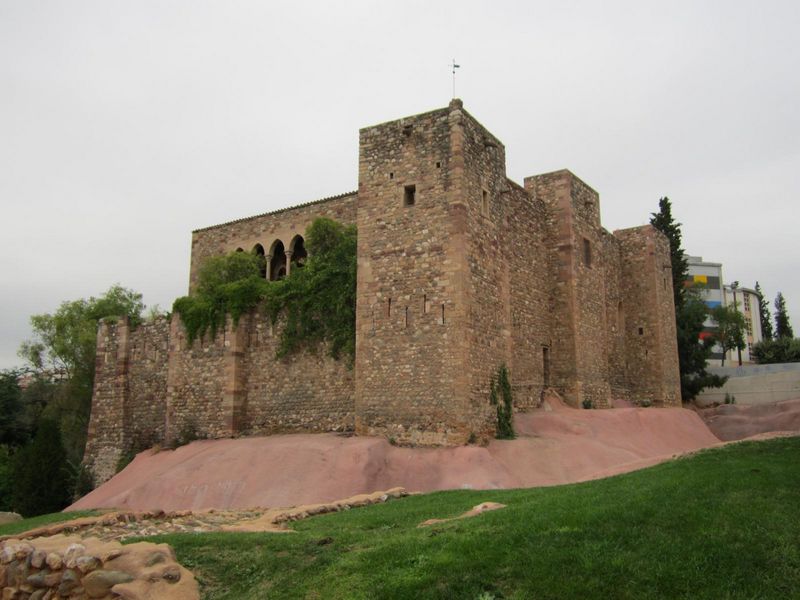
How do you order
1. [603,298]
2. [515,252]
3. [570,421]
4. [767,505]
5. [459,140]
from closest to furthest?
[767,505] → [459,140] → [570,421] → [515,252] → [603,298]

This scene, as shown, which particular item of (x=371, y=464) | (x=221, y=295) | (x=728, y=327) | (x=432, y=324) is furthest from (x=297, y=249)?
(x=728, y=327)

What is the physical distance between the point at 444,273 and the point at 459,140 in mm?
3476

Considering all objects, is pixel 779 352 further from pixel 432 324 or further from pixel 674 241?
pixel 432 324

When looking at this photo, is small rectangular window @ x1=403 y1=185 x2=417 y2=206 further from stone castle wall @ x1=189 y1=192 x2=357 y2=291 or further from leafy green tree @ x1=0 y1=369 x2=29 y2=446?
leafy green tree @ x1=0 y1=369 x2=29 y2=446

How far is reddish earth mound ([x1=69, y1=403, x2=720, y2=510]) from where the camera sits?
17.1 m

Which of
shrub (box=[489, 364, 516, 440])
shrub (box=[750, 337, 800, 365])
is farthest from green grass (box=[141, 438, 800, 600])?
shrub (box=[750, 337, 800, 365])

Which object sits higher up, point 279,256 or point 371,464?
point 279,256

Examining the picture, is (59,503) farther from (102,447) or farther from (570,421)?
(570,421)

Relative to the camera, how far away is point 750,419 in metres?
30.1

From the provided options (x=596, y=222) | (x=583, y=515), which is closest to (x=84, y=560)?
(x=583, y=515)

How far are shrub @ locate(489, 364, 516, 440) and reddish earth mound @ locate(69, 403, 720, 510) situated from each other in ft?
1.67

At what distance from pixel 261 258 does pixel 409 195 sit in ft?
42.9

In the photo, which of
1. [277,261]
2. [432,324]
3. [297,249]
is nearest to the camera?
[432,324]

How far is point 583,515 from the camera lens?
937 centimetres
